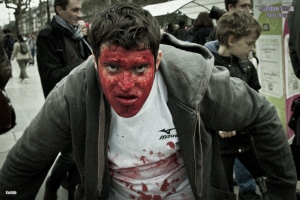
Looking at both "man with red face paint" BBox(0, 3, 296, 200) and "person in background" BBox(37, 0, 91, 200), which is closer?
"man with red face paint" BBox(0, 3, 296, 200)

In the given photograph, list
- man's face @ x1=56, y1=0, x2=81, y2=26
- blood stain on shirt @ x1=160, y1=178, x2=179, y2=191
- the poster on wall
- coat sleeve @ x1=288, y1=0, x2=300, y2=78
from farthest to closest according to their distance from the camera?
the poster on wall
man's face @ x1=56, y1=0, x2=81, y2=26
coat sleeve @ x1=288, y1=0, x2=300, y2=78
blood stain on shirt @ x1=160, y1=178, x2=179, y2=191

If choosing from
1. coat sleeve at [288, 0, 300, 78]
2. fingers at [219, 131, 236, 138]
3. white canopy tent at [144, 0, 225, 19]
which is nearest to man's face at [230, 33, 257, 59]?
coat sleeve at [288, 0, 300, 78]

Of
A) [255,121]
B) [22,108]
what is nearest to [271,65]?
[255,121]

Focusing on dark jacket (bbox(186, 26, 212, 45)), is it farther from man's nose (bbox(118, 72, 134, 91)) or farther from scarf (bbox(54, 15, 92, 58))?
man's nose (bbox(118, 72, 134, 91))

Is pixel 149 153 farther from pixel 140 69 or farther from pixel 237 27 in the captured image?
pixel 237 27

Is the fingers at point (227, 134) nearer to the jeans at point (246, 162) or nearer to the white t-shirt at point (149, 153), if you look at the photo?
the jeans at point (246, 162)

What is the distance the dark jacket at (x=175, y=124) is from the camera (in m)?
1.72

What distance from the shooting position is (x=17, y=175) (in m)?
1.85

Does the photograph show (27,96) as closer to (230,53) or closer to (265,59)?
(265,59)

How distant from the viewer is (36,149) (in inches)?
70.4

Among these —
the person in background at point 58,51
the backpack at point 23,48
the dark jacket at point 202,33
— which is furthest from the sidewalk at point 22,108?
the dark jacket at point 202,33

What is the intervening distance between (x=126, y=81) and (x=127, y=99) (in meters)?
0.08

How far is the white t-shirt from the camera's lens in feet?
5.86

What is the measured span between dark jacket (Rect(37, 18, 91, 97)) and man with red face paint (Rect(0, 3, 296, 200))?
1.86 meters
